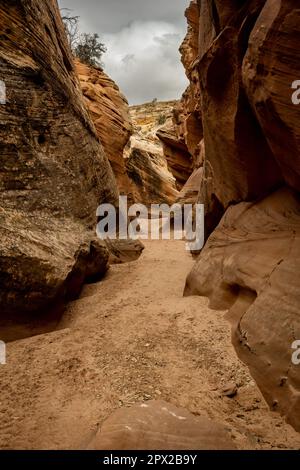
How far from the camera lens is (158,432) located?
76.0 inches

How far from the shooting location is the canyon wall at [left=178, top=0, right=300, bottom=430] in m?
2.74

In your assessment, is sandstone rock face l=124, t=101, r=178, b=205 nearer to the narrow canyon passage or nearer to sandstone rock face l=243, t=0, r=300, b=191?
the narrow canyon passage

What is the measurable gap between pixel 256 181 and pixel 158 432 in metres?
3.83

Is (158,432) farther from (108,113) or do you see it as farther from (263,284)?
(108,113)

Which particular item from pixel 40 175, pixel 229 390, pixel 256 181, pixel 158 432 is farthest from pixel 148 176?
pixel 158 432

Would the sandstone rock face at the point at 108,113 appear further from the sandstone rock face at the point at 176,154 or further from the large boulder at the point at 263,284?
the large boulder at the point at 263,284

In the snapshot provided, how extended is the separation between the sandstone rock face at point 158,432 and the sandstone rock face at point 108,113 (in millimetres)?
12704

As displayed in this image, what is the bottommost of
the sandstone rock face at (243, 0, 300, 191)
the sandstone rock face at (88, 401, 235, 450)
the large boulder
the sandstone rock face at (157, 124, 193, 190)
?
the sandstone rock face at (88, 401, 235, 450)

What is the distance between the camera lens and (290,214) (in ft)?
12.8

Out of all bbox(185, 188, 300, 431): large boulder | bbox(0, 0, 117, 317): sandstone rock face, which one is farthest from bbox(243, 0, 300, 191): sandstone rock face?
bbox(0, 0, 117, 317): sandstone rock face

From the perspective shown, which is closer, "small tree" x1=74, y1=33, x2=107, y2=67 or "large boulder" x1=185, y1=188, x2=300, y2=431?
"large boulder" x1=185, y1=188, x2=300, y2=431

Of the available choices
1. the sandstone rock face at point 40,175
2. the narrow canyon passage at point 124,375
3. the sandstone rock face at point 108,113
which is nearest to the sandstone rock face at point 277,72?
the narrow canyon passage at point 124,375

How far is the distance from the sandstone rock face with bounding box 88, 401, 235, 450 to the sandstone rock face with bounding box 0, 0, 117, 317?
2.43 m

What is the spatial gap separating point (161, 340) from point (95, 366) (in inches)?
31.0
